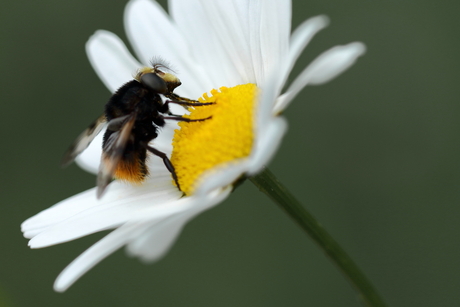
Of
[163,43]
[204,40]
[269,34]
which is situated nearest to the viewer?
[269,34]

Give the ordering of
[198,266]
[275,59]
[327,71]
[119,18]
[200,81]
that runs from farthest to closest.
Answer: [119,18]
[198,266]
[200,81]
[275,59]
[327,71]

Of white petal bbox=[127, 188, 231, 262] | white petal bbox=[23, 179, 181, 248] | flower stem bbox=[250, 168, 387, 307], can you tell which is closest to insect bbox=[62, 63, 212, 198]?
white petal bbox=[23, 179, 181, 248]

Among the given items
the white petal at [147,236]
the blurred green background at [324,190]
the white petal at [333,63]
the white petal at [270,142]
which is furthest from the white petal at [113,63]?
the blurred green background at [324,190]

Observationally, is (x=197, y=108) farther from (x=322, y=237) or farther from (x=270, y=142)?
(x=270, y=142)

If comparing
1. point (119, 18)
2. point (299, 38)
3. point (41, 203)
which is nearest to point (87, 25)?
point (119, 18)

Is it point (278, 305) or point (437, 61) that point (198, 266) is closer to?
point (278, 305)

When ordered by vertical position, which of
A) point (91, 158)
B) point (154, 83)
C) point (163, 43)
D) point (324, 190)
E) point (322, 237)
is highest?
point (154, 83)

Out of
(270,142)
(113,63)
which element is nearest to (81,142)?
(113,63)

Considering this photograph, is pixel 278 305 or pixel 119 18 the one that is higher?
pixel 119 18
